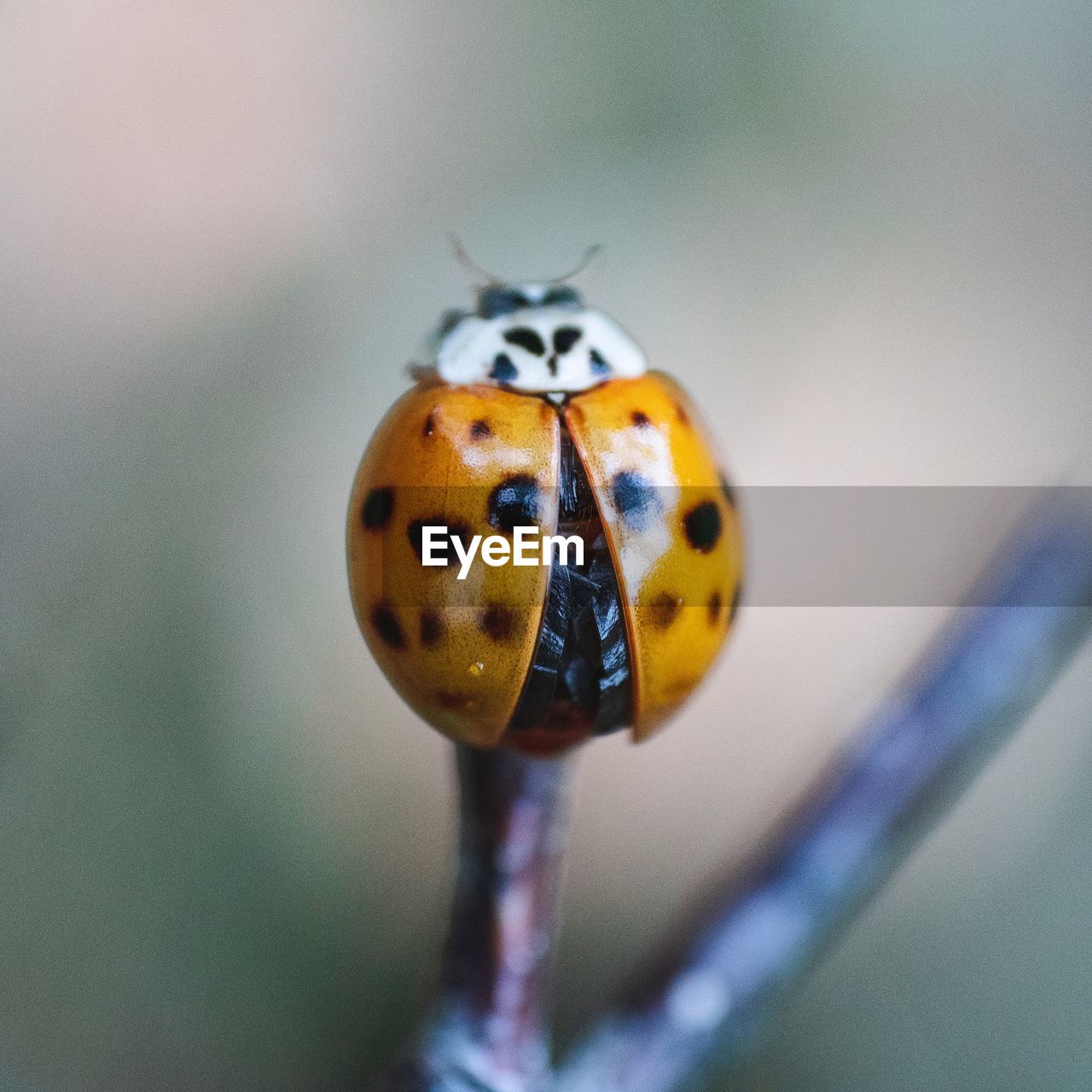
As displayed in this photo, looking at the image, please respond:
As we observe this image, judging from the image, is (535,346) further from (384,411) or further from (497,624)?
(384,411)

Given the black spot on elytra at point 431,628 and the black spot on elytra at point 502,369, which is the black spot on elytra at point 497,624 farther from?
the black spot on elytra at point 502,369

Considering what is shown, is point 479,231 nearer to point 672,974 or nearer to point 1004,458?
point 1004,458

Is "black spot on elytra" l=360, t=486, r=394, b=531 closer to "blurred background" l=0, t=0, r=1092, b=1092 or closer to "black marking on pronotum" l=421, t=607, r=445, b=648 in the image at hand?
"black marking on pronotum" l=421, t=607, r=445, b=648

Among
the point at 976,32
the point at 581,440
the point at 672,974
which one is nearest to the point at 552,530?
the point at 581,440

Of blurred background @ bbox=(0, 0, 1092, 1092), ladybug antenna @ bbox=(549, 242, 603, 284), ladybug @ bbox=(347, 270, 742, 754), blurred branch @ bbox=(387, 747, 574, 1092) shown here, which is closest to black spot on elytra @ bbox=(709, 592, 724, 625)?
ladybug @ bbox=(347, 270, 742, 754)

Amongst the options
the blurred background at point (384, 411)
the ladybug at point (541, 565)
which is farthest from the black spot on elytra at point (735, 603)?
the blurred background at point (384, 411)

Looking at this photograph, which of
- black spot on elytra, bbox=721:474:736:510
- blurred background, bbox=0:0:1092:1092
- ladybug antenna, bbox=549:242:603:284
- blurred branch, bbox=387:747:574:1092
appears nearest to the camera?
blurred branch, bbox=387:747:574:1092

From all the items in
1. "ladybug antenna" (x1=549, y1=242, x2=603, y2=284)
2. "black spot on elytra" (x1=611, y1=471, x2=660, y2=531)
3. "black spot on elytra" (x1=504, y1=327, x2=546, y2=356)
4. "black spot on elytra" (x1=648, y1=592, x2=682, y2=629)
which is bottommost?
"black spot on elytra" (x1=648, y1=592, x2=682, y2=629)
